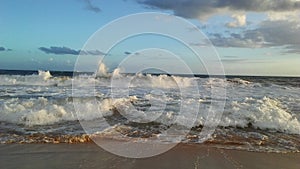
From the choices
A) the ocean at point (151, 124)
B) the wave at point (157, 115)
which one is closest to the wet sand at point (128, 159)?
the ocean at point (151, 124)

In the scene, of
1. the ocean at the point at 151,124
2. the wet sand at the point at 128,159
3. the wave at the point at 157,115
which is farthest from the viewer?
the wave at the point at 157,115

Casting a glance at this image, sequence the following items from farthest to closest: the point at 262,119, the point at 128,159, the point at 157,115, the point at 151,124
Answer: the point at 157,115
the point at 262,119
the point at 151,124
the point at 128,159

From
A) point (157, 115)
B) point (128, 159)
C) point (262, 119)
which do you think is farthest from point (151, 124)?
point (128, 159)

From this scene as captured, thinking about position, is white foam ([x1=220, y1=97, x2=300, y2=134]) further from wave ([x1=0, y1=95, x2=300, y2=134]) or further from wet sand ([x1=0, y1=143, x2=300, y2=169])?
wet sand ([x1=0, y1=143, x2=300, y2=169])

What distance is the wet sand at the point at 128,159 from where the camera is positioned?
6559 millimetres

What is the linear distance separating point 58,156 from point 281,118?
827cm

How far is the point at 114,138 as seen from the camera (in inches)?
365

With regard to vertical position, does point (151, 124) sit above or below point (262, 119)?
below

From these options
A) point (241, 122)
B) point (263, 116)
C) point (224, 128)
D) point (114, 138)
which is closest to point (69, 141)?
point (114, 138)

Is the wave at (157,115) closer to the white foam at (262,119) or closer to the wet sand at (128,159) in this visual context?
the white foam at (262,119)

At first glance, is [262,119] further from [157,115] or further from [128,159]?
[128,159]

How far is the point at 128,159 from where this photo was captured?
6.98 metres

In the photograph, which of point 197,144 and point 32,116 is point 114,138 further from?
point 32,116

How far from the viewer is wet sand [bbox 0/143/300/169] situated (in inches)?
258
